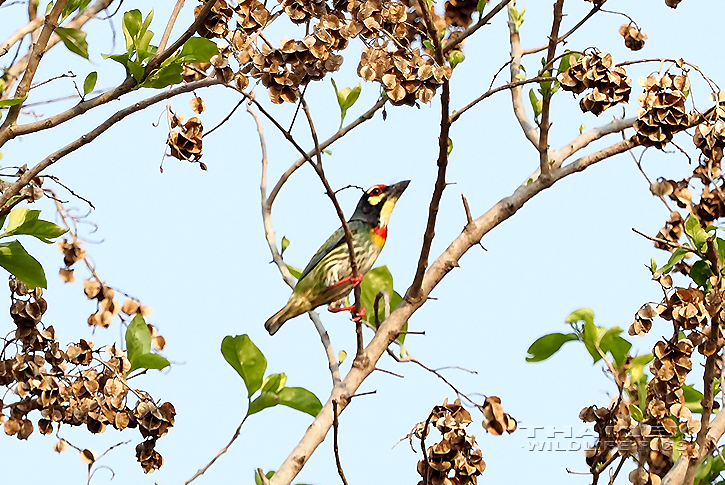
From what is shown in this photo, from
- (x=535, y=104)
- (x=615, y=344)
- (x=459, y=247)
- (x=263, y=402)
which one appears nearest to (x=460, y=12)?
(x=535, y=104)

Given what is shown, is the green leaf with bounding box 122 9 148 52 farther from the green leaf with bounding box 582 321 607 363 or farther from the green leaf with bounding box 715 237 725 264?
the green leaf with bounding box 715 237 725 264

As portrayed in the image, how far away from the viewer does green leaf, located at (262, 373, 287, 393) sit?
367 cm

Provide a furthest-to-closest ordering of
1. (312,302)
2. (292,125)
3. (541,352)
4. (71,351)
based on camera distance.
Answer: (312,302)
(541,352)
(71,351)
(292,125)

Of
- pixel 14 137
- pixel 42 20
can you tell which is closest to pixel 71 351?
pixel 14 137

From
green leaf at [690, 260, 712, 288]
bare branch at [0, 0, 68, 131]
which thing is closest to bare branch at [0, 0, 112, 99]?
bare branch at [0, 0, 68, 131]

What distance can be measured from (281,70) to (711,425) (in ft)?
6.12

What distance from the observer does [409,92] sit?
270 cm

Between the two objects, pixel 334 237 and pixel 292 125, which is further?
pixel 334 237

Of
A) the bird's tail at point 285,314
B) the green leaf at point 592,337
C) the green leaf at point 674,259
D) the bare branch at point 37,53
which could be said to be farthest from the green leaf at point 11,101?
the bird's tail at point 285,314

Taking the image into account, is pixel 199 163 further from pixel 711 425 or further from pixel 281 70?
pixel 711 425

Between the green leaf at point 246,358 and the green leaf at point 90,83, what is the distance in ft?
3.49

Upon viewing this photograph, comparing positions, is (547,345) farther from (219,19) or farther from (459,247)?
(219,19)

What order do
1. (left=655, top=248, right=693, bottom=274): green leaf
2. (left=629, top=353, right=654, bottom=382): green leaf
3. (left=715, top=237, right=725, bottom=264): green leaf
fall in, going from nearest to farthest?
1. (left=655, top=248, right=693, bottom=274): green leaf
2. (left=715, top=237, right=725, bottom=264): green leaf
3. (left=629, top=353, right=654, bottom=382): green leaf

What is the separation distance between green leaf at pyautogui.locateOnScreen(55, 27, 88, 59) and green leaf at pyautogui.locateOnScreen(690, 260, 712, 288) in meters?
2.26
